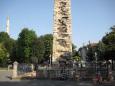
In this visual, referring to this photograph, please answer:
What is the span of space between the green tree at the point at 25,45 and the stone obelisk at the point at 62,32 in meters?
33.5

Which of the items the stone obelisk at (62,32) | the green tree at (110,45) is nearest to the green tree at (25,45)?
the green tree at (110,45)

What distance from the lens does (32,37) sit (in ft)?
278

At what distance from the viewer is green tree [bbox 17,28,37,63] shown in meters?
81.0

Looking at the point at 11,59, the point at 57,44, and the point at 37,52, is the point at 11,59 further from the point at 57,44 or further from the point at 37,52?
the point at 57,44

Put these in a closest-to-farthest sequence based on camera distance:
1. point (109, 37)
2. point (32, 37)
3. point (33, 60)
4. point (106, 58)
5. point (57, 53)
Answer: point (57, 53)
point (109, 37)
point (106, 58)
point (33, 60)
point (32, 37)

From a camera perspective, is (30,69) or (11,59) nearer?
(30,69)

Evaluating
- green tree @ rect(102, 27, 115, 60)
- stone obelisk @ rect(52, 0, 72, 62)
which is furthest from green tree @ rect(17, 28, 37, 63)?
stone obelisk @ rect(52, 0, 72, 62)

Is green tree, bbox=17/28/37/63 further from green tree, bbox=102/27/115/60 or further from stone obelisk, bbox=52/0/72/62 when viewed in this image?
stone obelisk, bbox=52/0/72/62

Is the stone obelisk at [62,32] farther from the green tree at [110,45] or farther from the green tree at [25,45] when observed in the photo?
the green tree at [25,45]


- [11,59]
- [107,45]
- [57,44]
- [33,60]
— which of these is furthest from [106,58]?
[11,59]

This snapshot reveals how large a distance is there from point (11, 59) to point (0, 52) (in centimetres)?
458

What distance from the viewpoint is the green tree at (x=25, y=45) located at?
266 ft

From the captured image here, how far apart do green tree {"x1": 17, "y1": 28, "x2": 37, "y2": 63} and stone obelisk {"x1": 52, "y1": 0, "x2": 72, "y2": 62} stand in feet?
110

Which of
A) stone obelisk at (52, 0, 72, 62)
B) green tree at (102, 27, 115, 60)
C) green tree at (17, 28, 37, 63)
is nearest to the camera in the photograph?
stone obelisk at (52, 0, 72, 62)
